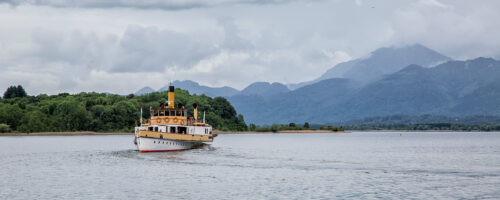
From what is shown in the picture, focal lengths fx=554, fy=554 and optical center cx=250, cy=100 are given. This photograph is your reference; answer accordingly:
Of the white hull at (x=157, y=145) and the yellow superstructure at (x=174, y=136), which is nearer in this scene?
the yellow superstructure at (x=174, y=136)

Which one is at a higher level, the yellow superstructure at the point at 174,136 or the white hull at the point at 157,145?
the yellow superstructure at the point at 174,136

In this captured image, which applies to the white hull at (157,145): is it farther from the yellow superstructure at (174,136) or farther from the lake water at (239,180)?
the lake water at (239,180)

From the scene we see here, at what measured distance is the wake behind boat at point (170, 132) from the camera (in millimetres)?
82750

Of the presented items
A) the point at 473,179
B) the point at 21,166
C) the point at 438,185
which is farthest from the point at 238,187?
the point at 21,166

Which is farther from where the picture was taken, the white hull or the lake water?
the white hull

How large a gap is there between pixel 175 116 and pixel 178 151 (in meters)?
6.24

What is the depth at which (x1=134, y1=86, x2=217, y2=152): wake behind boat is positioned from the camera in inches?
3258

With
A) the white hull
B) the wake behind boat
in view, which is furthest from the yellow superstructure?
the white hull

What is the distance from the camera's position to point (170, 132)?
9069 cm

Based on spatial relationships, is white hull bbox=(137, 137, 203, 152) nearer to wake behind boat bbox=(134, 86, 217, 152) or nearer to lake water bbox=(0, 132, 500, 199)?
wake behind boat bbox=(134, 86, 217, 152)

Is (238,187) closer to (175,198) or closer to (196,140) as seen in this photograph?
(175,198)

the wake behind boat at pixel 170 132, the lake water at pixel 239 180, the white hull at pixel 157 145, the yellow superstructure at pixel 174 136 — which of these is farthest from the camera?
the wake behind boat at pixel 170 132

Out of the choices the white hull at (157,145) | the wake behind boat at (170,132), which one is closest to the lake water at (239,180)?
the white hull at (157,145)

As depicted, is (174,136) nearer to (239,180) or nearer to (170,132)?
(170,132)
